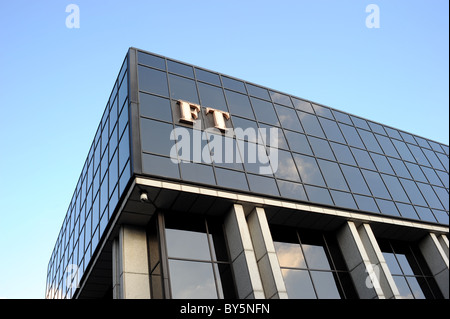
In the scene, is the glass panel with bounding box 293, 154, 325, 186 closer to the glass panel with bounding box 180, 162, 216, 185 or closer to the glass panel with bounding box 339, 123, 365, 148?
the glass panel with bounding box 339, 123, 365, 148

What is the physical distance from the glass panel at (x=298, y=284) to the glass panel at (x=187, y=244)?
3612 millimetres

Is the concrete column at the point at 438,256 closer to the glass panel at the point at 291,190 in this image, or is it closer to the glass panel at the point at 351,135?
the glass panel at the point at 351,135

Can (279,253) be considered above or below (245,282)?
above

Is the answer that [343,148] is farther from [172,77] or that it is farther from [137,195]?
[137,195]

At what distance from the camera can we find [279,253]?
18.8 meters

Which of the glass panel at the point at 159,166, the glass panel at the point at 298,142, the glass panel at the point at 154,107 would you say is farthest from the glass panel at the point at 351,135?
the glass panel at the point at 159,166

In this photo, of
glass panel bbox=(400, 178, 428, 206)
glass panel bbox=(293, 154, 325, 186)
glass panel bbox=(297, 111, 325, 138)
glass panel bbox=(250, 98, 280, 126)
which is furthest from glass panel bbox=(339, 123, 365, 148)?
glass panel bbox=(250, 98, 280, 126)

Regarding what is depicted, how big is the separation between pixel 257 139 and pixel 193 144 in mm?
4064

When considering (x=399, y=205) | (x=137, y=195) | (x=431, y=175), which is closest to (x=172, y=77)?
(x=137, y=195)

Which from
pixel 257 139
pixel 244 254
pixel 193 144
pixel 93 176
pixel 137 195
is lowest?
pixel 244 254

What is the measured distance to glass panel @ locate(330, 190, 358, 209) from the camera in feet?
68.8

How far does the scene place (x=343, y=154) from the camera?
80.0 ft

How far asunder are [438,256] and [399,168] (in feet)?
20.0

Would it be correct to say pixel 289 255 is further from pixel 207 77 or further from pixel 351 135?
pixel 351 135
